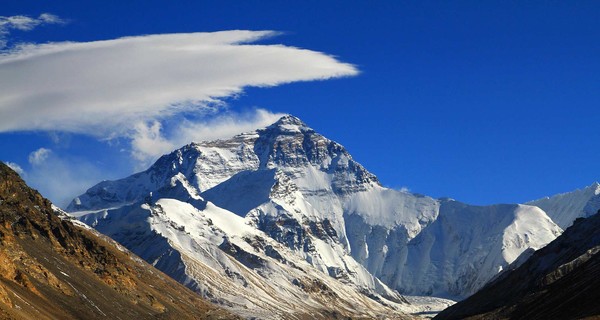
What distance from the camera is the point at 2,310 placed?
604 feet

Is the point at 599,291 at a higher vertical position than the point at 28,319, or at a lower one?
higher

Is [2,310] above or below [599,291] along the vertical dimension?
below

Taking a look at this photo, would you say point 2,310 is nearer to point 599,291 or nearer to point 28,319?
point 28,319

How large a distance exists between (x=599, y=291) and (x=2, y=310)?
104m

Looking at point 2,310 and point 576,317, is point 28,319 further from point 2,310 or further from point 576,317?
point 576,317

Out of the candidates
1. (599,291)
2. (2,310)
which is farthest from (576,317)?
(2,310)

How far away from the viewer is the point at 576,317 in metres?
182

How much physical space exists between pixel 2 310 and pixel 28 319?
14.6 meters

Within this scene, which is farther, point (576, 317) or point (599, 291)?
point (599, 291)

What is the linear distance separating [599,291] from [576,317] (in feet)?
61.0

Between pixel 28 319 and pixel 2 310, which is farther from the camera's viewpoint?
pixel 28 319

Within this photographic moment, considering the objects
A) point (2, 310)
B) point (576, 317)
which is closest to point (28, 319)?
point (2, 310)

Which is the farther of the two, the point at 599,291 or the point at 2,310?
the point at 599,291

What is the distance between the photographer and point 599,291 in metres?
198
